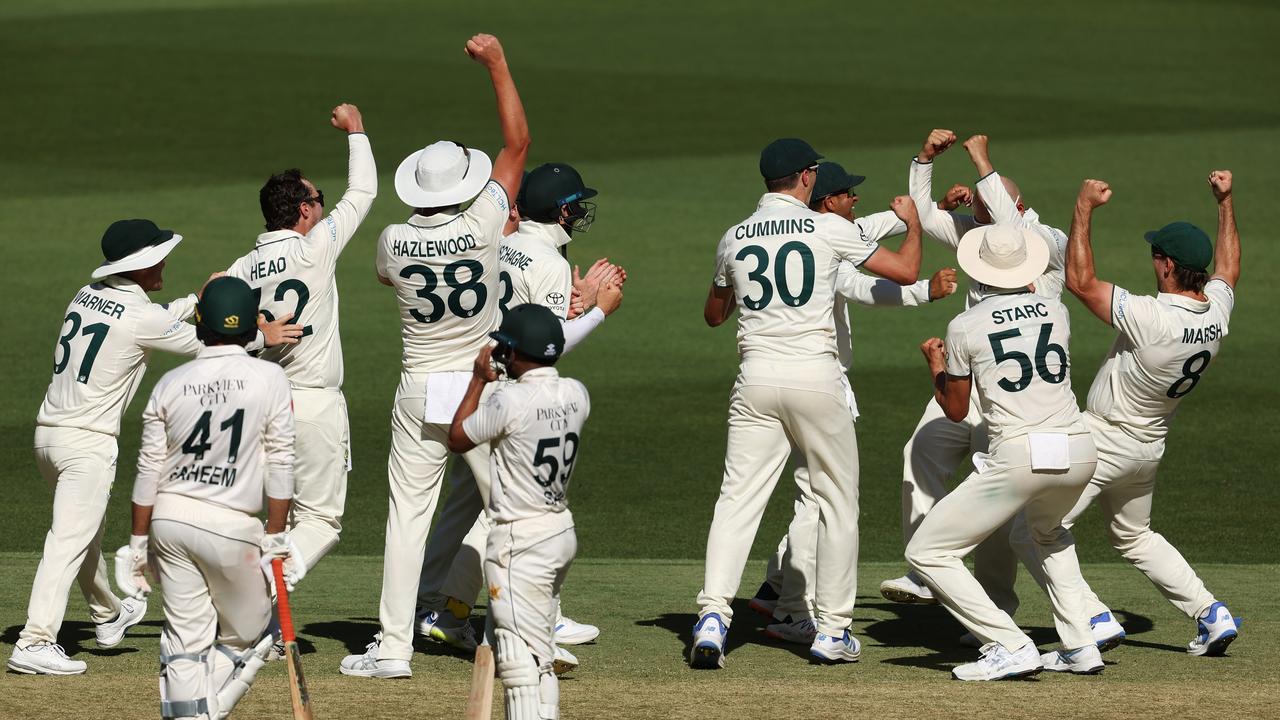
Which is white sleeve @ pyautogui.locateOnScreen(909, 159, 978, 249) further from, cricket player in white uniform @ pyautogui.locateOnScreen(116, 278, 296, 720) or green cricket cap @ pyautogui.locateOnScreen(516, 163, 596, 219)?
cricket player in white uniform @ pyautogui.locateOnScreen(116, 278, 296, 720)

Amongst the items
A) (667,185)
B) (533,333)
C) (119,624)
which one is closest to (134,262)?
(119,624)

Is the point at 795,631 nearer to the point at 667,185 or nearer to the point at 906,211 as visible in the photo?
the point at 906,211

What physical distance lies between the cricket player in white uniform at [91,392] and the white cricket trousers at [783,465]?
246 cm

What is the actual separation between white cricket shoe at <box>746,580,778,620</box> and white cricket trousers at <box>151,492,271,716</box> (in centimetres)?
402

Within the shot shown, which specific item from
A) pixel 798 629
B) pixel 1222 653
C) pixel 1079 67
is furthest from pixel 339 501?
pixel 1079 67

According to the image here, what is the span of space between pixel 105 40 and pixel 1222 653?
3526 cm

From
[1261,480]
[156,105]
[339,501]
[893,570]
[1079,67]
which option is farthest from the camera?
[1079,67]

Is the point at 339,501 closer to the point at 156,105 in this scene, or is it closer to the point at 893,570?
the point at 893,570

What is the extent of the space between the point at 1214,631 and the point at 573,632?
3.42 metres

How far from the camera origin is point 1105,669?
9148mm

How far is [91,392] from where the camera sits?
8945 mm

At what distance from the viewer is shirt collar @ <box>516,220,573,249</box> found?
9547 mm

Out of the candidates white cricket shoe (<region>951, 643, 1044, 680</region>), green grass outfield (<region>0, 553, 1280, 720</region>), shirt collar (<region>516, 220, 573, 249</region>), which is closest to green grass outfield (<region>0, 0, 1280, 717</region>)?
green grass outfield (<region>0, 553, 1280, 720</region>)

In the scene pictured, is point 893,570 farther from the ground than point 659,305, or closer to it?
closer to it
